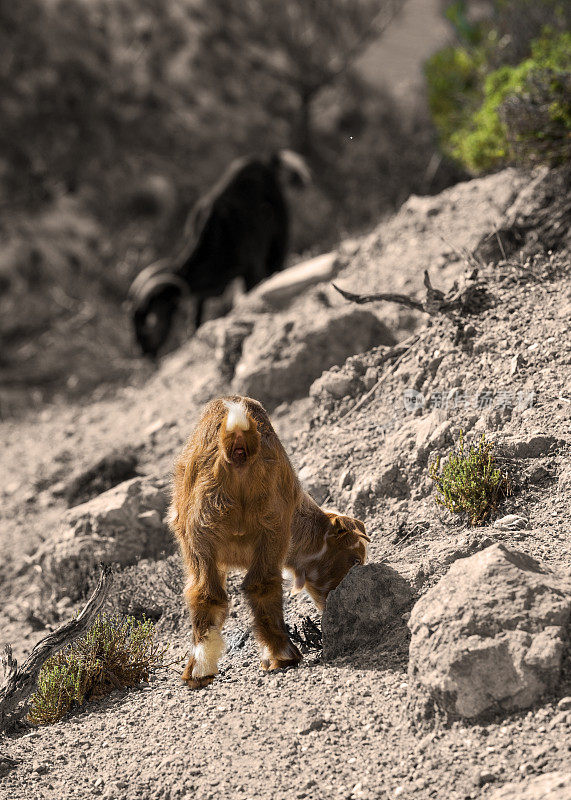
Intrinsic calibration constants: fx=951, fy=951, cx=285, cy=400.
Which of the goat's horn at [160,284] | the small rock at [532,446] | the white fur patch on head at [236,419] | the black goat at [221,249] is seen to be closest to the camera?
the white fur patch on head at [236,419]

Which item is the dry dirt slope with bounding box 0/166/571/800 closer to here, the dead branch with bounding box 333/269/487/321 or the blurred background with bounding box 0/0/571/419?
the dead branch with bounding box 333/269/487/321

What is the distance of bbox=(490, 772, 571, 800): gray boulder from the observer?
106 inches

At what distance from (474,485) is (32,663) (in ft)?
7.27

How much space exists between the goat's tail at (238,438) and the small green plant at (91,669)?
1282mm

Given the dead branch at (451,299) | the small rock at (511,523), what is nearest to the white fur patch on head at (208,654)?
the small rock at (511,523)

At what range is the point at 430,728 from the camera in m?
3.32

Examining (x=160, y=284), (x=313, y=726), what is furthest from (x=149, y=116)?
(x=313, y=726)

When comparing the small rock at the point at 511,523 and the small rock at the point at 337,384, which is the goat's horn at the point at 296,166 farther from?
the small rock at the point at 511,523

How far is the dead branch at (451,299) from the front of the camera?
5.98 m

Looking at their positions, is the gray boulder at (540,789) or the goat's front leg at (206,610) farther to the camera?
the goat's front leg at (206,610)

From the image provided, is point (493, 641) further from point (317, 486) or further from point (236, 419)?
point (317, 486)

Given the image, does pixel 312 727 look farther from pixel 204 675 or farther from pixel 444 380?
pixel 444 380

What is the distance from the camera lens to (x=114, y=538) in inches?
239

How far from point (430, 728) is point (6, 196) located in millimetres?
14284
